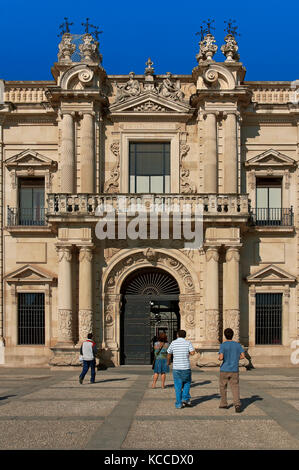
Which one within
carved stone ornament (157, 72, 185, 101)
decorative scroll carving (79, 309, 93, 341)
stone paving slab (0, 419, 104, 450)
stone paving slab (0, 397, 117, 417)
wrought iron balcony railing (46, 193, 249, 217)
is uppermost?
carved stone ornament (157, 72, 185, 101)

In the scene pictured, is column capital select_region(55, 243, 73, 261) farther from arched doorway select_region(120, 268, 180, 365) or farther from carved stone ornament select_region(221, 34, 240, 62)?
carved stone ornament select_region(221, 34, 240, 62)

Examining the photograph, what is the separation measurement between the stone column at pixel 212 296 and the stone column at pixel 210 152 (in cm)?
325

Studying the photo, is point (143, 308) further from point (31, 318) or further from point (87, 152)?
point (87, 152)

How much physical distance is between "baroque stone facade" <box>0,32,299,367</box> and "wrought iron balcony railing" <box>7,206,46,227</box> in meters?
0.05

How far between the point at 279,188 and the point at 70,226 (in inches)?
393

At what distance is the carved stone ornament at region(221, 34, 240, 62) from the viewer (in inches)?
1213

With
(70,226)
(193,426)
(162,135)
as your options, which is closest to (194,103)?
(162,135)

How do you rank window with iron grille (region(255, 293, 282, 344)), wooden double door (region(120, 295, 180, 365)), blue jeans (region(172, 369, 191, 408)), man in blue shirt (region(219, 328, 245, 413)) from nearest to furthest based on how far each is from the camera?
1. man in blue shirt (region(219, 328, 245, 413))
2. blue jeans (region(172, 369, 191, 408))
3. wooden double door (region(120, 295, 180, 365))
4. window with iron grille (region(255, 293, 282, 344))

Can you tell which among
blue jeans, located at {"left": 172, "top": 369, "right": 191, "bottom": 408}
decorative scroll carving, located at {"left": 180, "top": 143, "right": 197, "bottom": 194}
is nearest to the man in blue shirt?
blue jeans, located at {"left": 172, "top": 369, "right": 191, "bottom": 408}

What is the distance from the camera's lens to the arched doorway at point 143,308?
2953cm

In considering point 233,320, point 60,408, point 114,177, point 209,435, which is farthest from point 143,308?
point 209,435

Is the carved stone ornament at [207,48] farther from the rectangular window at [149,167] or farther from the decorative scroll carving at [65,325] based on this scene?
the decorative scroll carving at [65,325]

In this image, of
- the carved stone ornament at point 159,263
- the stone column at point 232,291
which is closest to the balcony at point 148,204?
the stone column at point 232,291

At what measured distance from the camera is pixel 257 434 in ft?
39.5
